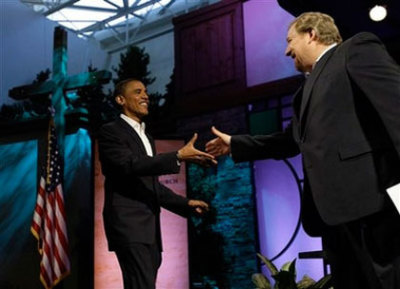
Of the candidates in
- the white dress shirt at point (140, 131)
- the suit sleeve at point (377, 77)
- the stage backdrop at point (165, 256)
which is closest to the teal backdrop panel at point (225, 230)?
the stage backdrop at point (165, 256)

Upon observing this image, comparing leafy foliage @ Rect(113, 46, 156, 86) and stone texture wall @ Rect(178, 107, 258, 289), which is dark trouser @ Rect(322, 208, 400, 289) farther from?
leafy foliage @ Rect(113, 46, 156, 86)

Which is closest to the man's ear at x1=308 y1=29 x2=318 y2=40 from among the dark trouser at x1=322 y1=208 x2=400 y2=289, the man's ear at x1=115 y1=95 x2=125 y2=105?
the dark trouser at x1=322 y1=208 x2=400 y2=289

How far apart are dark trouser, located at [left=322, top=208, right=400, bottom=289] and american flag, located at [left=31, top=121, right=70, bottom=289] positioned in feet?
12.2

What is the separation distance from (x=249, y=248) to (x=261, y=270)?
295mm

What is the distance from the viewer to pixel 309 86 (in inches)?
79.3

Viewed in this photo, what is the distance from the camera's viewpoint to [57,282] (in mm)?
4926

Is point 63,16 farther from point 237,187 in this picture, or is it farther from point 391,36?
point 391,36

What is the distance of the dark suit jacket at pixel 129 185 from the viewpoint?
2637 millimetres

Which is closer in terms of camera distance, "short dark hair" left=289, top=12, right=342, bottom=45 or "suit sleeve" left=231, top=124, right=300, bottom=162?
"short dark hair" left=289, top=12, right=342, bottom=45

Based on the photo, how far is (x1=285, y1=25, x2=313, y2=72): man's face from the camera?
7.09ft

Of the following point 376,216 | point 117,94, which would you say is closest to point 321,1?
point 117,94

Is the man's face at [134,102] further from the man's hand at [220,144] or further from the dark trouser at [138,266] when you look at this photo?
the dark trouser at [138,266]

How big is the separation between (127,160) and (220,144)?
20.8 inches

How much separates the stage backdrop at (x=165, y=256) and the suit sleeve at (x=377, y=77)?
368 centimetres
